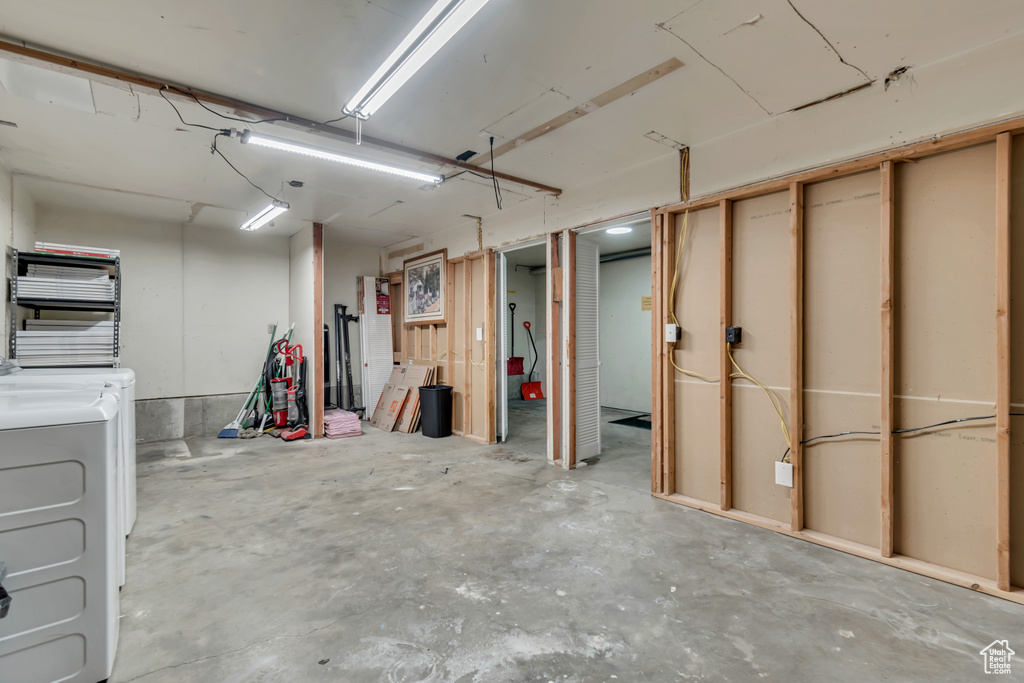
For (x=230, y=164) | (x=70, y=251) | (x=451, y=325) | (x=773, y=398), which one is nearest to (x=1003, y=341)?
(x=773, y=398)

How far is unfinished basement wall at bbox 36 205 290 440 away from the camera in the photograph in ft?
17.9

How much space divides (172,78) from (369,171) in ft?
5.15

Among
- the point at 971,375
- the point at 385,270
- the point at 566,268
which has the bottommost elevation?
the point at 971,375

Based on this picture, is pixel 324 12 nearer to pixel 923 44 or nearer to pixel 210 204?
pixel 923 44

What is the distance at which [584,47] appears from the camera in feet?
7.32

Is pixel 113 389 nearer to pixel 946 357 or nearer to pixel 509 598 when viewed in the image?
pixel 509 598

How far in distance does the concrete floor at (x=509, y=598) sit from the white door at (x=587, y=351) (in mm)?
968

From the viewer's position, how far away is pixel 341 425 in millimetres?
5969

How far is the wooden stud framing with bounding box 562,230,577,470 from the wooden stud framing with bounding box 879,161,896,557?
239 centimetres

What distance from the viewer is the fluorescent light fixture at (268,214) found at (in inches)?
177

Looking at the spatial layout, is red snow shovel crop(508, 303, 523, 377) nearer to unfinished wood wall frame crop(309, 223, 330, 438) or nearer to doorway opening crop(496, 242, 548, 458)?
doorway opening crop(496, 242, 548, 458)

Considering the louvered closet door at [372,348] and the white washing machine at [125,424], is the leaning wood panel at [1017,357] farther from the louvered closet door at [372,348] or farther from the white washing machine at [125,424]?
the louvered closet door at [372,348]

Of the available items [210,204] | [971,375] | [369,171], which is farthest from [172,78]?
[971,375]

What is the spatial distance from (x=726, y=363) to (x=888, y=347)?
3.03 feet
